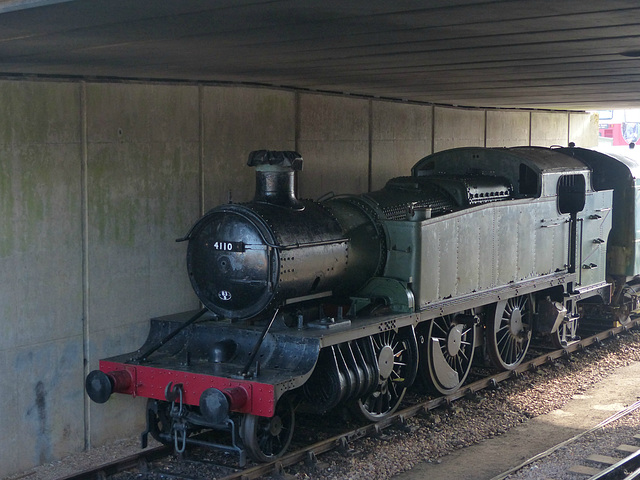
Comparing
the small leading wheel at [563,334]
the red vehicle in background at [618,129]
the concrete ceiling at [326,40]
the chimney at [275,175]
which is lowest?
the small leading wheel at [563,334]

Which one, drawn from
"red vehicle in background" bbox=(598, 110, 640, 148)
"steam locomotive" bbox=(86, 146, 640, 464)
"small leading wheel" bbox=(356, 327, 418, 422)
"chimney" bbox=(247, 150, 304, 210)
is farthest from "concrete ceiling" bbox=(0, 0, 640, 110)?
"red vehicle in background" bbox=(598, 110, 640, 148)

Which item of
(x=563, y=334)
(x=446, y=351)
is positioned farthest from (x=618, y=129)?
(x=446, y=351)

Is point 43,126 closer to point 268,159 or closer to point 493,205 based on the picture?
point 268,159

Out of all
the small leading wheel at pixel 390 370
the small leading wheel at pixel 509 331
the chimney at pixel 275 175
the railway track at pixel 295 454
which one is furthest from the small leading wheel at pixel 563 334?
the chimney at pixel 275 175

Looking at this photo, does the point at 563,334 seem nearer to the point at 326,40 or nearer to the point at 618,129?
the point at 326,40

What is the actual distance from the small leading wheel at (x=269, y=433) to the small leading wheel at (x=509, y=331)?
3864mm

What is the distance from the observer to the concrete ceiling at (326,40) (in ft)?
16.5

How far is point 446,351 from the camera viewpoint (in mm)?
9922

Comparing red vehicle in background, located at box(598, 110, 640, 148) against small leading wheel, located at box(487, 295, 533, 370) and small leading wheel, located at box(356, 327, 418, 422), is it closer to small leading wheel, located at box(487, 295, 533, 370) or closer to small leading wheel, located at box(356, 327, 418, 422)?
small leading wheel, located at box(487, 295, 533, 370)

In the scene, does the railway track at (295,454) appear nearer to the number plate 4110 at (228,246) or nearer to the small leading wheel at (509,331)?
the small leading wheel at (509,331)

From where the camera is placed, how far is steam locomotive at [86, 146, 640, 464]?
7590mm

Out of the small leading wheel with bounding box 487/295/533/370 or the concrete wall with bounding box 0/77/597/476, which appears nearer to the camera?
the concrete wall with bounding box 0/77/597/476

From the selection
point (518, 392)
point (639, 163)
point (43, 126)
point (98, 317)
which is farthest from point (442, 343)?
point (639, 163)

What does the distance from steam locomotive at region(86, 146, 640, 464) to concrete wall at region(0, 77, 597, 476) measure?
32.4 inches
